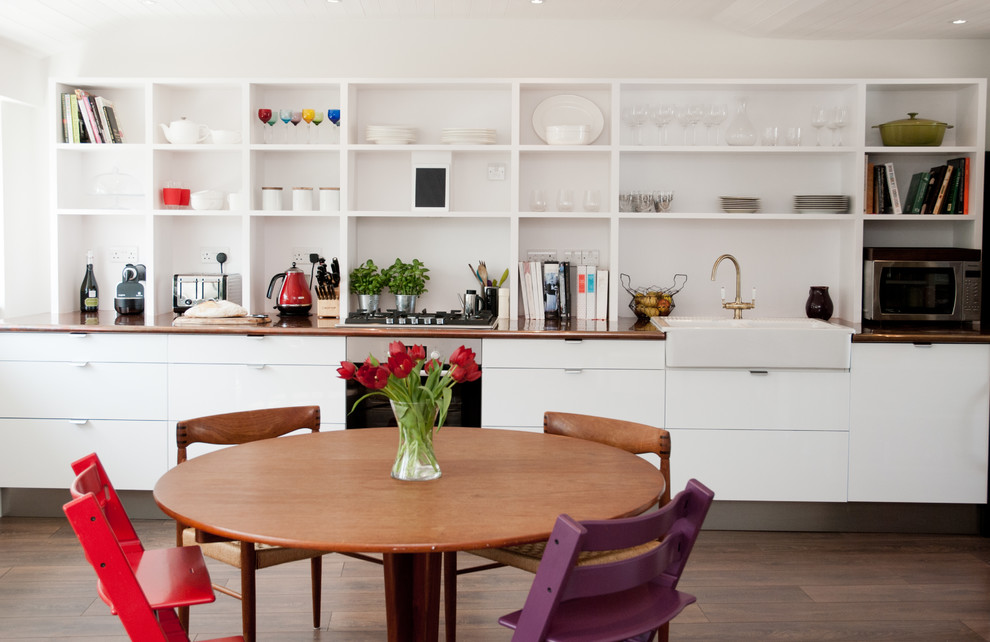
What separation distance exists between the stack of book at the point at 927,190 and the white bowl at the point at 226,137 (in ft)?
10.2

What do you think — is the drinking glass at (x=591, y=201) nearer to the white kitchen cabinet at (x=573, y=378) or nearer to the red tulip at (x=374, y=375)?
the white kitchen cabinet at (x=573, y=378)

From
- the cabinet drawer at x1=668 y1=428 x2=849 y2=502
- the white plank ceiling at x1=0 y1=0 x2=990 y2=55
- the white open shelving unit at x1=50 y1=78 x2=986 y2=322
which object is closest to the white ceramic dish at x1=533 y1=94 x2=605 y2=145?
the white open shelving unit at x1=50 y1=78 x2=986 y2=322

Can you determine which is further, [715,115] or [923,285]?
[715,115]

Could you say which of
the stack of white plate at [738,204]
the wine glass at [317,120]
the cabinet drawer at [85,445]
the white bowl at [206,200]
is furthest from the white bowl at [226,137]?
the stack of white plate at [738,204]

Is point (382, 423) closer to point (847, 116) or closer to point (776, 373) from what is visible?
point (776, 373)

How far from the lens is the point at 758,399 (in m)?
3.94

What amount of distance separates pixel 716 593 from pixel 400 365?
6.10ft

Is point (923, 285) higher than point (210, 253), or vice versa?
point (210, 253)

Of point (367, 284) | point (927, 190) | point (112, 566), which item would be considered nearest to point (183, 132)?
point (367, 284)

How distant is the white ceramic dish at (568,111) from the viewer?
15.2ft

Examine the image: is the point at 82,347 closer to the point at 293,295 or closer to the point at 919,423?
the point at 293,295

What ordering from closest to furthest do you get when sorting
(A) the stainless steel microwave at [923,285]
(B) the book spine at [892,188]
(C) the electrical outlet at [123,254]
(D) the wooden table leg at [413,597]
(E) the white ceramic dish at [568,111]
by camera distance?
(D) the wooden table leg at [413,597]
(A) the stainless steel microwave at [923,285]
(B) the book spine at [892,188]
(E) the white ceramic dish at [568,111]
(C) the electrical outlet at [123,254]

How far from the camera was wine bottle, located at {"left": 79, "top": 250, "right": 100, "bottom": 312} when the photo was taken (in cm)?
457

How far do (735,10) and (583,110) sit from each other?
0.86 m
